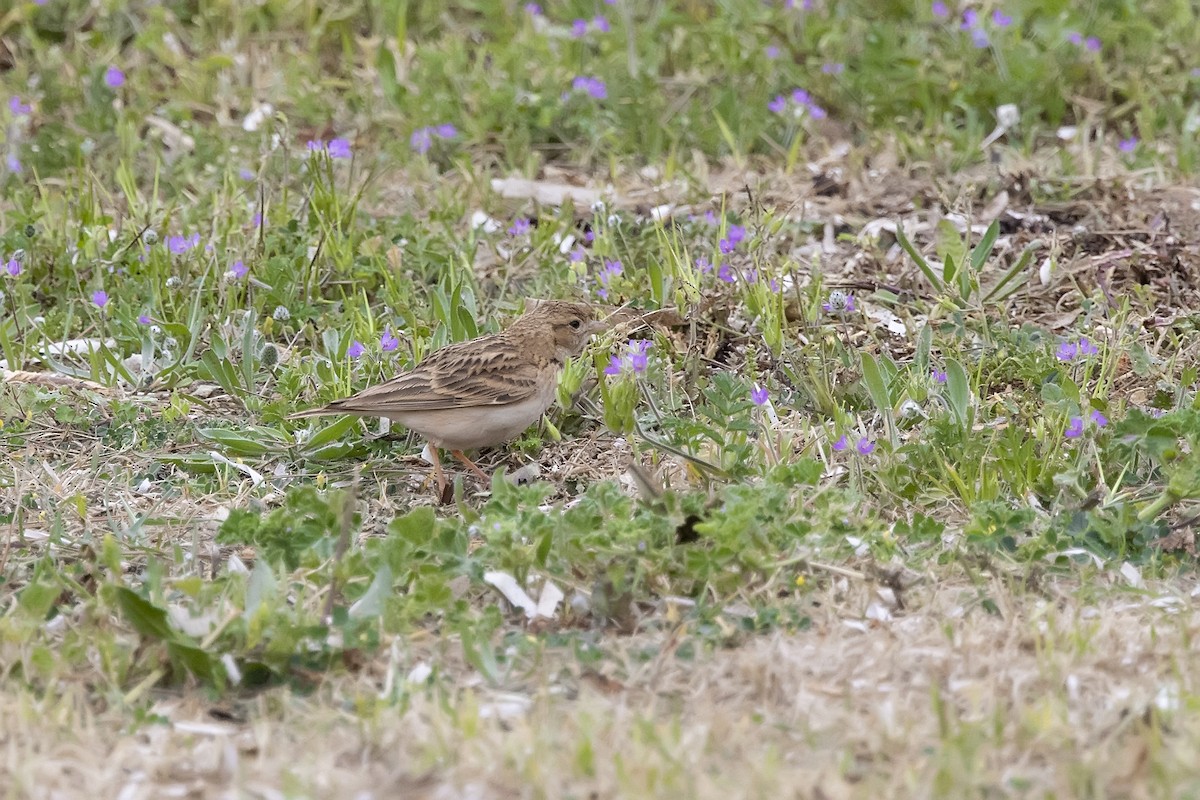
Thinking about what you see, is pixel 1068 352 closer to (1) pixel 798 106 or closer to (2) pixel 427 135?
(1) pixel 798 106

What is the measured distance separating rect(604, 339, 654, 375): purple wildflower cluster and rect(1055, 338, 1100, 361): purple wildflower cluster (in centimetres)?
149

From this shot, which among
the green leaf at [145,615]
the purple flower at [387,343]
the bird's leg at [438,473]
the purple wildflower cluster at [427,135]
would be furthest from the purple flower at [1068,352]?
the purple wildflower cluster at [427,135]

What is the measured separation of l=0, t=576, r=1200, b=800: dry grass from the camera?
12.2ft

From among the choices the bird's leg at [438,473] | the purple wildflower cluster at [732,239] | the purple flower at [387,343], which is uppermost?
the purple wildflower cluster at [732,239]

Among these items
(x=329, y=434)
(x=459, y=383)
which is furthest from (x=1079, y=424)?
(x=329, y=434)

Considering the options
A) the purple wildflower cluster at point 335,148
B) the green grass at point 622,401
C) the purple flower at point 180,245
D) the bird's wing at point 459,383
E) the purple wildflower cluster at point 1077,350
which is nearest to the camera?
the green grass at point 622,401

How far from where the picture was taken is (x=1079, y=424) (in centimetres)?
530

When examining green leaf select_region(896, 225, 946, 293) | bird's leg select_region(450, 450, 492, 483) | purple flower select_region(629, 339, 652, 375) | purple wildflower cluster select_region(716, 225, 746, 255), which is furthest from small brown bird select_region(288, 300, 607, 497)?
green leaf select_region(896, 225, 946, 293)

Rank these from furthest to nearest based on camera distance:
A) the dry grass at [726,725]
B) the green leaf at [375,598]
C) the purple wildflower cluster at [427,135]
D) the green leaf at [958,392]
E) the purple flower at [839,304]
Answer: the purple wildflower cluster at [427,135] → the purple flower at [839,304] → the green leaf at [958,392] → the green leaf at [375,598] → the dry grass at [726,725]

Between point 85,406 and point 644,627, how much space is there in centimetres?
280

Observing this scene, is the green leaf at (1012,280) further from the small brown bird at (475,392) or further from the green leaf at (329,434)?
the green leaf at (329,434)

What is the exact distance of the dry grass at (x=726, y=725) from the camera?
3.71m

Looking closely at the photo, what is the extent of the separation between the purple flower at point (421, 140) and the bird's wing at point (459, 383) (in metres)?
2.52

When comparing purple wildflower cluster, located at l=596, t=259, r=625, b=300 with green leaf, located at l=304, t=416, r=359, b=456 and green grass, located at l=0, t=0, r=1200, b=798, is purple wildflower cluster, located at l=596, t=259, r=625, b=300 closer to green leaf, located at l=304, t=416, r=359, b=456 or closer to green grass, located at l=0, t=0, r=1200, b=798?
green grass, located at l=0, t=0, r=1200, b=798
